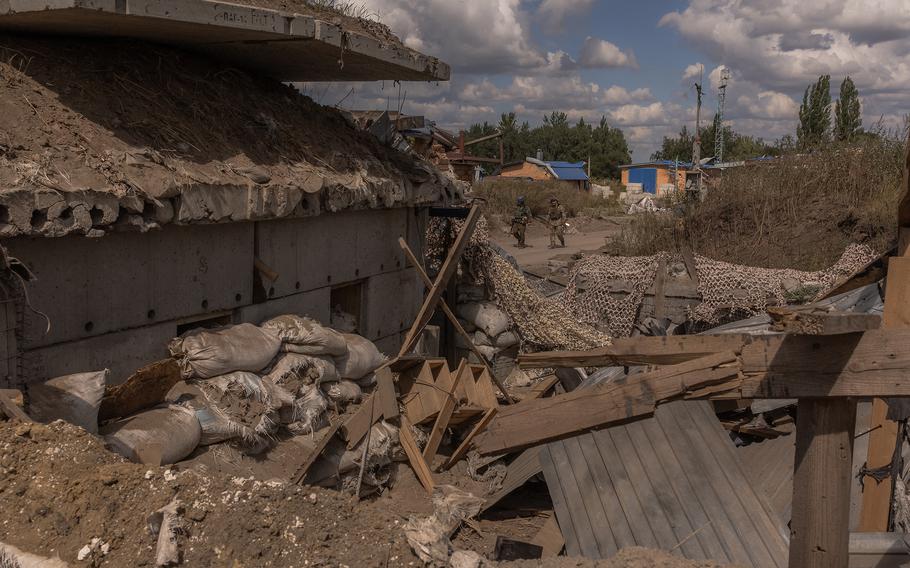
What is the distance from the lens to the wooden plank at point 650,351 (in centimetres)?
267

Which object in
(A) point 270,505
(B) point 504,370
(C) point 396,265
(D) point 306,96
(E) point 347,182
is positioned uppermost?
(D) point 306,96

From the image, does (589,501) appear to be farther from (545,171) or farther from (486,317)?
(545,171)

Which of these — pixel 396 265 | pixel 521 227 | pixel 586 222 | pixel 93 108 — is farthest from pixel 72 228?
pixel 586 222

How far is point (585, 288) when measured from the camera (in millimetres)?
12055

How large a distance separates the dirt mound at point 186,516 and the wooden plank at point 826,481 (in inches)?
56.5

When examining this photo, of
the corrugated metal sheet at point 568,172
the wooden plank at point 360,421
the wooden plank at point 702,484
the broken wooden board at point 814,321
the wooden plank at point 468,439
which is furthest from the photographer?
the corrugated metal sheet at point 568,172

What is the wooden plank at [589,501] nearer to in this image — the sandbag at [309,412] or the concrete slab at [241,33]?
the sandbag at [309,412]

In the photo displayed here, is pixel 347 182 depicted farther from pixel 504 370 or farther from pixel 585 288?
pixel 585 288

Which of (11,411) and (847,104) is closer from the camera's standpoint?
(11,411)

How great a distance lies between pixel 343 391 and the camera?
267 inches

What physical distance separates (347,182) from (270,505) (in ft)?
14.5

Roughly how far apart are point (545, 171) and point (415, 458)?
42211 millimetres

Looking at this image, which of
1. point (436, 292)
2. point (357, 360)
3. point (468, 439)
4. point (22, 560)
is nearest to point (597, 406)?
point (22, 560)

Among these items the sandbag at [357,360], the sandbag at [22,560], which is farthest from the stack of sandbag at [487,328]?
the sandbag at [22,560]
